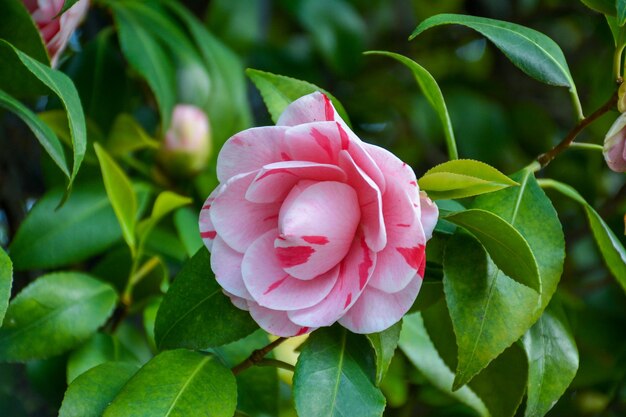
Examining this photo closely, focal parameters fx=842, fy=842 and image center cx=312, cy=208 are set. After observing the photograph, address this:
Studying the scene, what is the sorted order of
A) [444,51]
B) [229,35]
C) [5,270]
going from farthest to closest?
[444,51], [229,35], [5,270]

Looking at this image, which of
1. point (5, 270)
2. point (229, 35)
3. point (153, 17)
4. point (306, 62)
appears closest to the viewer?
point (5, 270)

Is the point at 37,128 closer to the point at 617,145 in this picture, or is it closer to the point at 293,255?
the point at 293,255

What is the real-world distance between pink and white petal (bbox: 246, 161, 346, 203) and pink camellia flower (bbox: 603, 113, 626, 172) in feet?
0.53

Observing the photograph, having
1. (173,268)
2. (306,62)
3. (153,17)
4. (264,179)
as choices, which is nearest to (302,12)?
(306,62)

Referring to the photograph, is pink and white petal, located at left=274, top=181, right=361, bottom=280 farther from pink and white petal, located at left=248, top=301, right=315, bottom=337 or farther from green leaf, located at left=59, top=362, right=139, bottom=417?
green leaf, located at left=59, top=362, right=139, bottom=417

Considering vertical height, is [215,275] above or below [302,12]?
above

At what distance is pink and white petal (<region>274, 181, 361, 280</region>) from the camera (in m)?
0.47

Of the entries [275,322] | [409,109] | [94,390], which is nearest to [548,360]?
[275,322]

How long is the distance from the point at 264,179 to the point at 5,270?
154 mm

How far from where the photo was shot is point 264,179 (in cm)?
49

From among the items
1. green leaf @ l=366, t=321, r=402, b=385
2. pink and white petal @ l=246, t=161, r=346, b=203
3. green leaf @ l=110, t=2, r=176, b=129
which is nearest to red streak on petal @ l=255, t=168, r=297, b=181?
pink and white petal @ l=246, t=161, r=346, b=203

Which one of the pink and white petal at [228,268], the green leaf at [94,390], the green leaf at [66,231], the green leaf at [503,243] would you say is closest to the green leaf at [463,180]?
the green leaf at [503,243]

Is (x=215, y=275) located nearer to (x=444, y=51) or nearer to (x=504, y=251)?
(x=504, y=251)

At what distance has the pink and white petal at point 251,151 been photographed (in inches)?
19.4
